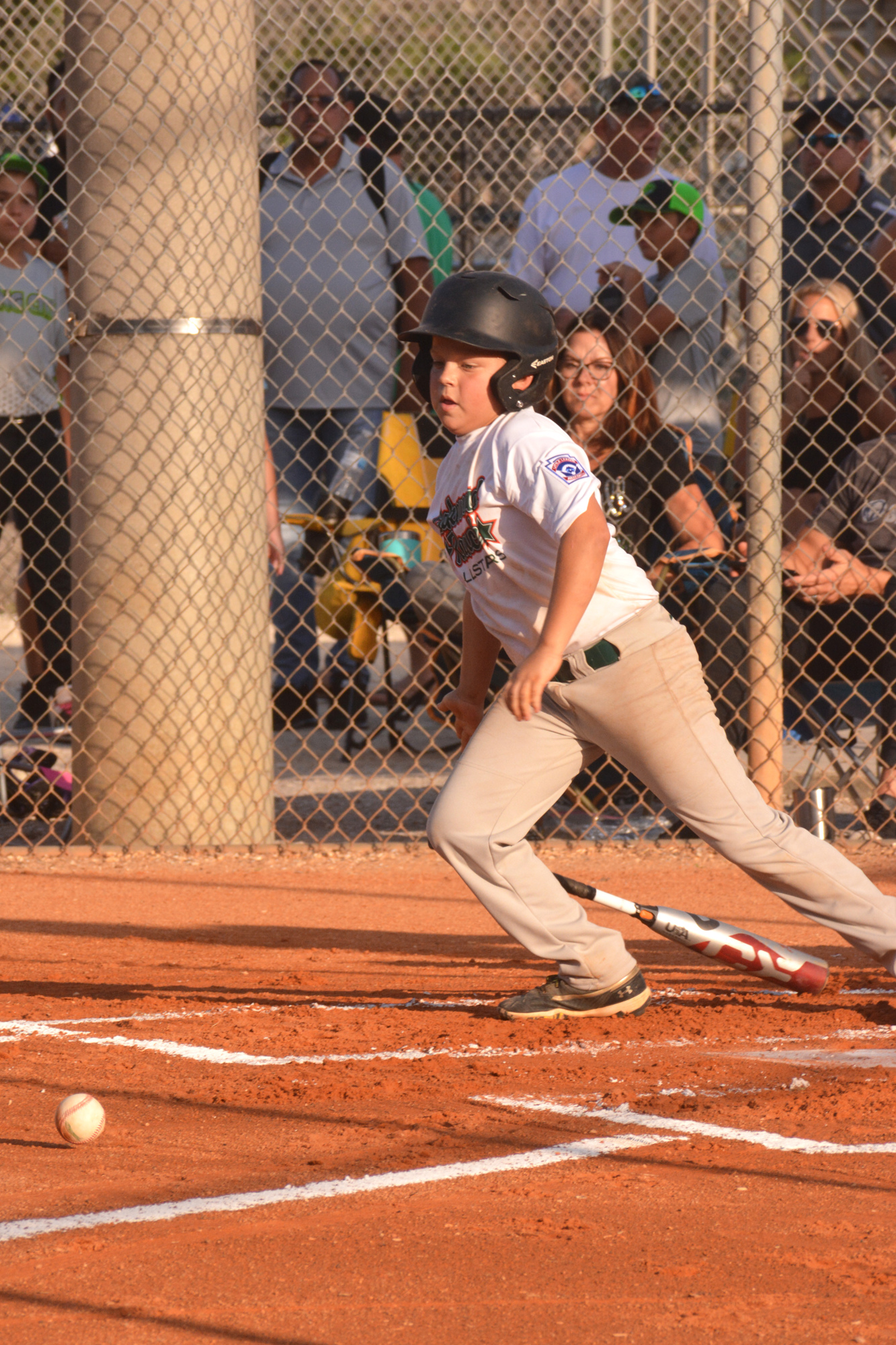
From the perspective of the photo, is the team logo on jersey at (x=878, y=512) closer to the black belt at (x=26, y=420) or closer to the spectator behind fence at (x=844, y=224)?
the spectator behind fence at (x=844, y=224)

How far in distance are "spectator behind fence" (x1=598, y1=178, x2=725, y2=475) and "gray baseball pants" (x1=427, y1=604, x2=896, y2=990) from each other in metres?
3.21

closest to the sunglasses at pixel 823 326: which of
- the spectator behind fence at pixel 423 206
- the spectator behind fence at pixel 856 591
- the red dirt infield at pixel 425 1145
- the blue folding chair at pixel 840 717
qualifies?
the spectator behind fence at pixel 856 591

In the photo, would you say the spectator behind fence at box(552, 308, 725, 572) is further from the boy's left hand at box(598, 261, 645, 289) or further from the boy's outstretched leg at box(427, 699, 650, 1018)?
the boy's outstretched leg at box(427, 699, 650, 1018)

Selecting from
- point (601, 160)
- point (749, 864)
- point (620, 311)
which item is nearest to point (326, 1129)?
point (749, 864)

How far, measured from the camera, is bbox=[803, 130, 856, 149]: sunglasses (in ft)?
22.5

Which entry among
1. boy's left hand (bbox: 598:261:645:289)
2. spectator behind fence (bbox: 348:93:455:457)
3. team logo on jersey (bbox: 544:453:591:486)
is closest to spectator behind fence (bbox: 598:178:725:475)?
boy's left hand (bbox: 598:261:645:289)

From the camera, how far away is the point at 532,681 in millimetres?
3355

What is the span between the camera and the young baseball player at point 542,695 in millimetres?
3582

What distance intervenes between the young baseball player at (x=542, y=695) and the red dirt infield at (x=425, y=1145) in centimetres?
34

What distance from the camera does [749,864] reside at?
361 cm

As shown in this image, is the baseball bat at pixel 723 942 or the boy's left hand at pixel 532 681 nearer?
the boy's left hand at pixel 532 681

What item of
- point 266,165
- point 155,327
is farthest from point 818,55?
point 155,327

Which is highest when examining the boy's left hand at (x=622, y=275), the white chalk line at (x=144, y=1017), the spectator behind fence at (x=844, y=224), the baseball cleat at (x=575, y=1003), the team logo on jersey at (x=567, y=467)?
the spectator behind fence at (x=844, y=224)

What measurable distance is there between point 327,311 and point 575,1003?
445 cm
